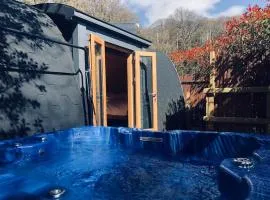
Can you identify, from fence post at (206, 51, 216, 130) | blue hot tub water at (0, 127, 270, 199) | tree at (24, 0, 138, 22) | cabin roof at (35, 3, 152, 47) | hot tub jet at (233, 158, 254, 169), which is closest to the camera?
hot tub jet at (233, 158, 254, 169)

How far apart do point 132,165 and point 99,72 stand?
9.08ft

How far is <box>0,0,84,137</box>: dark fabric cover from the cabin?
0.02 m

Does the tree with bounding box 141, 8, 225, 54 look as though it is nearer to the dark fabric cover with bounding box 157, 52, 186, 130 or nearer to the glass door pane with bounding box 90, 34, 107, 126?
the dark fabric cover with bounding box 157, 52, 186, 130

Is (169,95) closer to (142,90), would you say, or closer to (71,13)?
(142,90)

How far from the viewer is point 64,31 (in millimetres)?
6375

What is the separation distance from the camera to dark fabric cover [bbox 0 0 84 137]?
4.76 meters

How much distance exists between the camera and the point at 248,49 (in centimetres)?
667

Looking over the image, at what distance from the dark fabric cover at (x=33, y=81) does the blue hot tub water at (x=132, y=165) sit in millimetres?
562

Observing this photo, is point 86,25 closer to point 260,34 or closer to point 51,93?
point 51,93

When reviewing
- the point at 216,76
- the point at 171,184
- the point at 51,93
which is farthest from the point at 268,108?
the point at 51,93

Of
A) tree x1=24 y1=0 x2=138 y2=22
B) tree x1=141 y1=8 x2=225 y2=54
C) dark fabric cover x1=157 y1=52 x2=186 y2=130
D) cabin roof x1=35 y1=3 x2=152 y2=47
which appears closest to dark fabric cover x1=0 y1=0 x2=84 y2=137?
cabin roof x1=35 y1=3 x2=152 y2=47

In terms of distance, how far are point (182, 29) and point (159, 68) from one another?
30.8 ft

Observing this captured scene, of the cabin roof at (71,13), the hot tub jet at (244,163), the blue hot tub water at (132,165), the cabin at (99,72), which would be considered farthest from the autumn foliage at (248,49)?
the hot tub jet at (244,163)

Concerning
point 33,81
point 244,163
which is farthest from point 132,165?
point 33,81
